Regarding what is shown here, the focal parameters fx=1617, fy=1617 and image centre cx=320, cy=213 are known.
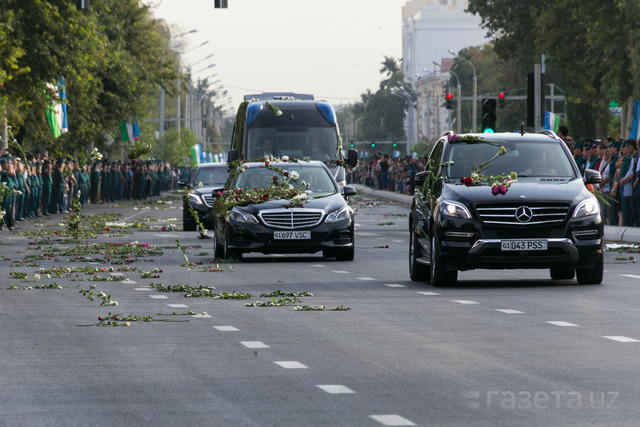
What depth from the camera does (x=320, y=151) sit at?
3694 centimetres

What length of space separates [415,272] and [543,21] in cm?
3303

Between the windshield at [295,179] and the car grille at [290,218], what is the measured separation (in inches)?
43.2

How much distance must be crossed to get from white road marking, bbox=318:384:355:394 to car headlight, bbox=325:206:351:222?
45.6ft

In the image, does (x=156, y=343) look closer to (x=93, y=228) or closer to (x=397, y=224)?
(x=93, y=228)

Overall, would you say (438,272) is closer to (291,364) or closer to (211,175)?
(291,364)

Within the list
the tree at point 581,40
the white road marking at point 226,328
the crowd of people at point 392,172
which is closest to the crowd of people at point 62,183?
the crowd of people at point 392,172

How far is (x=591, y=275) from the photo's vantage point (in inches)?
719

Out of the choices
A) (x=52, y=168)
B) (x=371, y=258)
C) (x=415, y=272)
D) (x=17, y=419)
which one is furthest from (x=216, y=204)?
(x=52, y=168)

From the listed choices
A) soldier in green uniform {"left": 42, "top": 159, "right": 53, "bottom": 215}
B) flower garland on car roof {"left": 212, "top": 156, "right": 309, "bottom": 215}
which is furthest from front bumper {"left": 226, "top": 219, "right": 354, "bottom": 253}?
soldier in green uniform {"left": 42, "top": 159, "right": 53, "bottom": 215}

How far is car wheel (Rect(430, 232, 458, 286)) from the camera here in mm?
17906

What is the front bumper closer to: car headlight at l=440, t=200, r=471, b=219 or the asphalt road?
the asphalt road

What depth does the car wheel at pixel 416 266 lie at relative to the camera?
63.0ft

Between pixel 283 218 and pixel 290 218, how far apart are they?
0.10 m

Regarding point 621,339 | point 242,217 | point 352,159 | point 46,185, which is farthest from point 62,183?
point 621,339
